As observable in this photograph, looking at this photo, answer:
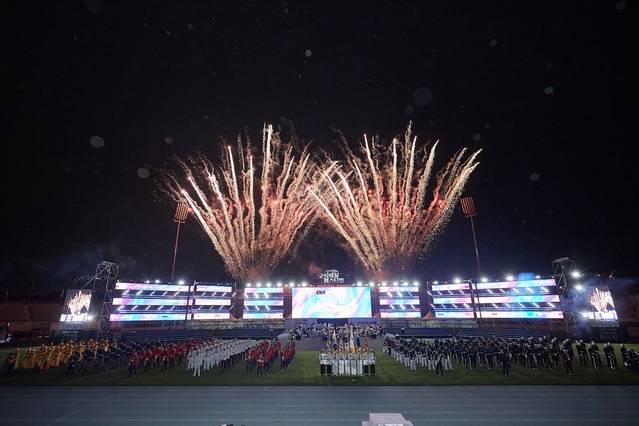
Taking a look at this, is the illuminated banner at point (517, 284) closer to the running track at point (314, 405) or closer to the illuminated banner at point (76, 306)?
the running track at point (314, 405)

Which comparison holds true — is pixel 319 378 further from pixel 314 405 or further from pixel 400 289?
pixel 400 289

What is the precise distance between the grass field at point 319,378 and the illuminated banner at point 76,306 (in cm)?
1890

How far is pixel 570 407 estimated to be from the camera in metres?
12.4

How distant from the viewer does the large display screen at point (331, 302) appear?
50.5 meters

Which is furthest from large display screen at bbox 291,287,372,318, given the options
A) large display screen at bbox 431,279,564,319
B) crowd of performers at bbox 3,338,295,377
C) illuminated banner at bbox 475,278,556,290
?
crowd of performers at bbox 3,338,295,377

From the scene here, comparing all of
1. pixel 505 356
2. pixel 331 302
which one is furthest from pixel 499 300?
pixel 505 356

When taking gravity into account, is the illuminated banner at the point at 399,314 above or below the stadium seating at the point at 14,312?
below

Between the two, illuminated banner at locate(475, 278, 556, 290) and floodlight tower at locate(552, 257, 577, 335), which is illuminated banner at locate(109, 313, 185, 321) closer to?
illuminated banner at locate(475, 278, 556, 290)

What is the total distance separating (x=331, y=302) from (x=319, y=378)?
34185 millimetres

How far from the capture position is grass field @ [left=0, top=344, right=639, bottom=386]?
1648 centimetres

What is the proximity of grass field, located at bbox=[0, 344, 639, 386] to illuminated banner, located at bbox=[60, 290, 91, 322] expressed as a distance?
18.9 m

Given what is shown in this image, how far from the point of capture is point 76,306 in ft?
122

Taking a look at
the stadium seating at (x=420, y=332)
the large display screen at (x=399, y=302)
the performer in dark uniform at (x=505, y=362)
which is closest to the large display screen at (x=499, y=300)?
the large display screen at (x=399, y=302)

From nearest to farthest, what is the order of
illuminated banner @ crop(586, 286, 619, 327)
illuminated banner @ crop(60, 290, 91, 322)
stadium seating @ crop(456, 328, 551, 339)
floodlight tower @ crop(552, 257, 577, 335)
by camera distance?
illuminated banner @ crop(586, 286, 619, 327) < illuminated banner @ crop(60, 290, 91, 322) < floodlight tower @ crop(552, 257, 577, 335) < stadium seating @ crop(456, 328, 551, 339)
